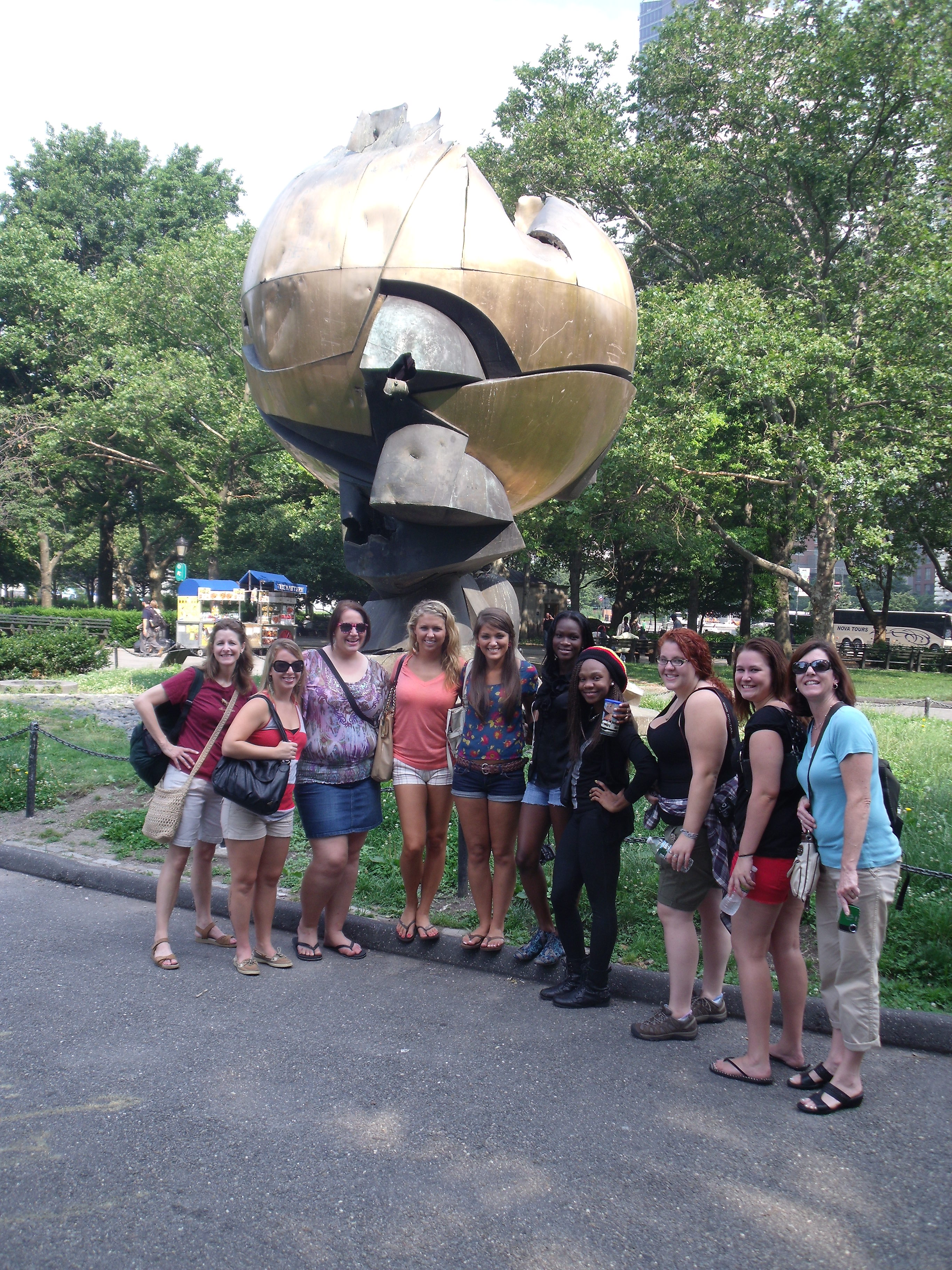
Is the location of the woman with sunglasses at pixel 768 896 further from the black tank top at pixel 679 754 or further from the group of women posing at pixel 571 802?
the black tank top at pixel 679 754

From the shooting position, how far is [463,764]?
174 inches

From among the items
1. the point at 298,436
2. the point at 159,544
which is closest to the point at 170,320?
the point at 159,544

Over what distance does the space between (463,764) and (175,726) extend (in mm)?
1451

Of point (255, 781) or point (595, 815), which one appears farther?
point (255, 781)

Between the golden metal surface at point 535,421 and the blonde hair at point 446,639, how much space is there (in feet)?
9.40

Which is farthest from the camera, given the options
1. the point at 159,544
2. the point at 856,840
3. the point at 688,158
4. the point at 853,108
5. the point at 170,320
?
the point at 159,544

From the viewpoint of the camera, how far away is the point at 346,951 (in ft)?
15.2

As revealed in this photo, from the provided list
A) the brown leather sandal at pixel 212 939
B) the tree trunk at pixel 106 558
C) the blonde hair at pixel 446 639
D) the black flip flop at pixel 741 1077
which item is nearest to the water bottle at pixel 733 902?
the black flip flop at pixel 741 1077

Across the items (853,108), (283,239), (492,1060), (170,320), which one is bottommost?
(492,1060)

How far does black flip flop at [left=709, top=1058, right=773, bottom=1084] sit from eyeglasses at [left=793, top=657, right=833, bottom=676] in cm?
146

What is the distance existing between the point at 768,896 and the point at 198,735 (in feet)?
8.97

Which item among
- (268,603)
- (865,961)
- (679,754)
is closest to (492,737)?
(679,754)

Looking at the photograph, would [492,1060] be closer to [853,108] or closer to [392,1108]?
[392,1108]

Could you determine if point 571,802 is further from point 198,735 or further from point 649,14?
point 649,14
